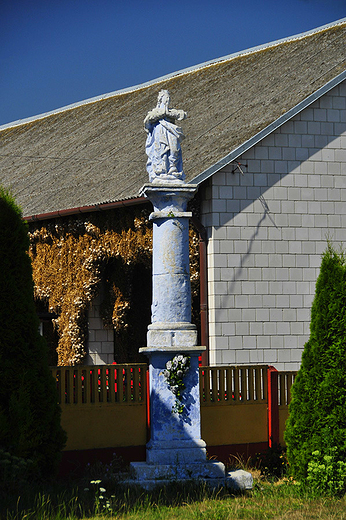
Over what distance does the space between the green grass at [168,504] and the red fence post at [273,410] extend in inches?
53.6

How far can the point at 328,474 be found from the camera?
742 centimetres

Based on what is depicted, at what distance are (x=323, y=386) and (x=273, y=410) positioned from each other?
1.82 meters

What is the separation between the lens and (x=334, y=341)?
7793mm

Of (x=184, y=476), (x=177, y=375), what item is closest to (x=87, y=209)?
(x=177, y=375)

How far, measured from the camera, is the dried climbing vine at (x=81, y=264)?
42.1 feet

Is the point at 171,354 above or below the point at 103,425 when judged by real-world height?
above

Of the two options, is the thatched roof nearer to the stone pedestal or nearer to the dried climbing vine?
the dried climbing vine

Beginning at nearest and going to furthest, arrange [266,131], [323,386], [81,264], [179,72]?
[323,386] → [266,131] → [81,264] → [179,72]


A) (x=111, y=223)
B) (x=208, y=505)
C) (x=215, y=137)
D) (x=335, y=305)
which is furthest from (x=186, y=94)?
(x=208, y=505)

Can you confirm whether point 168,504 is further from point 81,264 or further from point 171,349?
point 81,264

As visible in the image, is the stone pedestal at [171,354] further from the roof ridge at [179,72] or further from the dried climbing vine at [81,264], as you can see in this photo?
the roof ridge at [179,72]

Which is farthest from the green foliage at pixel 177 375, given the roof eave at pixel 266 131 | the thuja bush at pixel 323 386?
the roof eave at pixel 266 131

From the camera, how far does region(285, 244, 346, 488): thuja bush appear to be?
7602mm

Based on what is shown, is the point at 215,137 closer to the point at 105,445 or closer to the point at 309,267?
the point at 309,267
